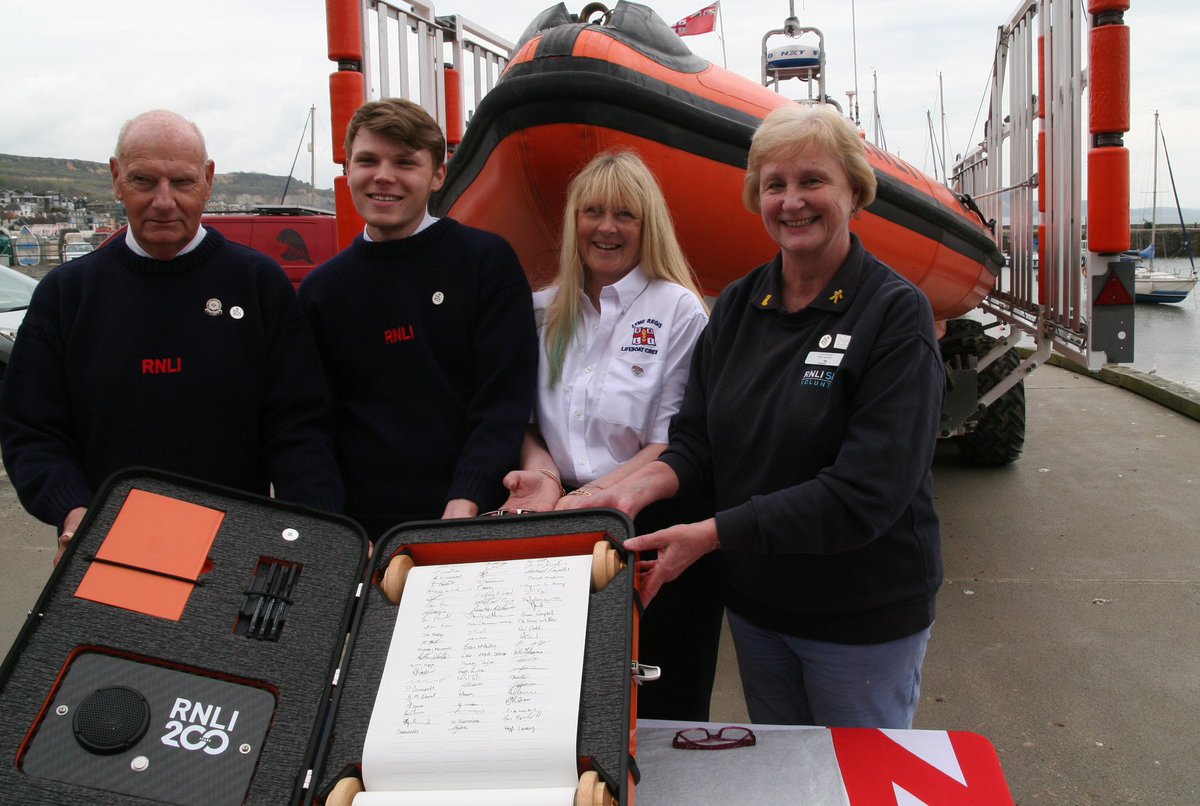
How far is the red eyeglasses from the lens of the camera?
1496 millimetres

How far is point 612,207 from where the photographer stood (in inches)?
78.8

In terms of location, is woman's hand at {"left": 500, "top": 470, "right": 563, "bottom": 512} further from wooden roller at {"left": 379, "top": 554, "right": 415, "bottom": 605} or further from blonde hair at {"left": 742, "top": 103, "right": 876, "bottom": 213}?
blonde hair at {"left": 742, "top": 103, "right": 876, "bottom": 213}

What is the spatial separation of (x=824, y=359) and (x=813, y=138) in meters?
0.40

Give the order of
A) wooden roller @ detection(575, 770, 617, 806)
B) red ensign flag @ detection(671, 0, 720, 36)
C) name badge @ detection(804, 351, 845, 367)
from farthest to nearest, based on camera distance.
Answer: red ensign flag @ detection(671, 0, 720, 36) < name badge @ detection(804, 351, 845, 367) < wooden roller @ detection(575, 770, 617, 806)

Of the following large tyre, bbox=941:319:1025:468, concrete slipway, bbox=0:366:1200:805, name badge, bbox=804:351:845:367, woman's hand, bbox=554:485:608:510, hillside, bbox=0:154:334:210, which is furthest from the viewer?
hillside, bbox=0:154:334:210

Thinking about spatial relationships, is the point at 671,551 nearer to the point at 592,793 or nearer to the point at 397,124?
the point at 592,793

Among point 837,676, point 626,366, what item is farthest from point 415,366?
point 837,676

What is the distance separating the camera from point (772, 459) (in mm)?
1616

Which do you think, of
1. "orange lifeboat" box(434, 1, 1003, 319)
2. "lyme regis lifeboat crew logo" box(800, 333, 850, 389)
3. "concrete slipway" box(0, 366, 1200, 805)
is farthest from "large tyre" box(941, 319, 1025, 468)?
"lyme regis lifeboat crew logo" box(800, 333, 850, 389)

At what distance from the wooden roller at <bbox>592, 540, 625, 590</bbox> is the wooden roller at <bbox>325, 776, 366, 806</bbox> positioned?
405mm

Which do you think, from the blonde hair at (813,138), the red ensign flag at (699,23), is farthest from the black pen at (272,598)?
the red ensign flag at (699,23)

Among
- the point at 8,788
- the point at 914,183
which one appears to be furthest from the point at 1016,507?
the point at 8,788

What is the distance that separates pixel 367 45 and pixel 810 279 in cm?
259

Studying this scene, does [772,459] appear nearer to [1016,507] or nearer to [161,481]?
[161,481]
